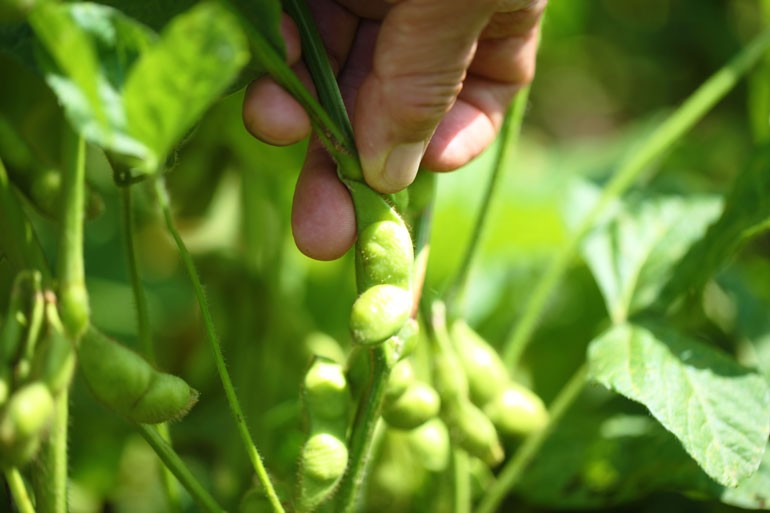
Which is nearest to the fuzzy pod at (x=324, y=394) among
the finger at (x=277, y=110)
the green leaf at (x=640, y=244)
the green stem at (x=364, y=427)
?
the green stem at (x=364, y=427)

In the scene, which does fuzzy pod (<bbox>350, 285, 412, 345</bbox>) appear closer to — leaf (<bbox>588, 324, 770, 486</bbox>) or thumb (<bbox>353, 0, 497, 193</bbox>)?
thumb (<bbox>353, 0, 497, 193</bbox>)

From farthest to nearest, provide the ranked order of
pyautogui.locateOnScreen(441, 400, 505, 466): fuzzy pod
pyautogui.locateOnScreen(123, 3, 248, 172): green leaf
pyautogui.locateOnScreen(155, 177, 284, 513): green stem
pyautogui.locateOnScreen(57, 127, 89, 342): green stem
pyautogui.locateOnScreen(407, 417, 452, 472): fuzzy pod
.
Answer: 1. pyautogui.locateOnScreen(407, 417, 452, 472): fuzzy pod
2. pyautogui.locateOnScreen(441, 400, 505, 466): fuzzy pod
3. pyautogui.locateOnScreen(155, 177, 284, 513): green stem
4. pyautogui.locateOnScreen(57, 127, 89, 342): green stem
5. pyautogui.locateOnScreen(123, 3, 248, 172): green leaf

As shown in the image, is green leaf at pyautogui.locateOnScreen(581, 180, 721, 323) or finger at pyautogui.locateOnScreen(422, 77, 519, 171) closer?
finger at pyautogui.locateOnScreen(422, 77, 519, 171)

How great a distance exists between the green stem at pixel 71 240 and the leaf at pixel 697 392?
574mm

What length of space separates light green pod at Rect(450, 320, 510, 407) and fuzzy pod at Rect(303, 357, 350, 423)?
0.25 meters

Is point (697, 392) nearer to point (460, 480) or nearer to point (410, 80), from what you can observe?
point (460, 480)

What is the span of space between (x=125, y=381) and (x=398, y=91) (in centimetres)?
34

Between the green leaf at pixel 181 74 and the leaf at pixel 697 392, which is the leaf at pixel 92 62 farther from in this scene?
the leaf at pixel 697 392

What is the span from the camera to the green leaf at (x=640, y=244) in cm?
126

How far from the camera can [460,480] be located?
111 centimetres

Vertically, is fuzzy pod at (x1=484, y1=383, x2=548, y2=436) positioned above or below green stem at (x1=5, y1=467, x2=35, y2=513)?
below

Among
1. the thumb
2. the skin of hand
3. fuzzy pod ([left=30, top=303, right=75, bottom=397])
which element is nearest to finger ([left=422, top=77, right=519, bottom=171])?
the skin of hand

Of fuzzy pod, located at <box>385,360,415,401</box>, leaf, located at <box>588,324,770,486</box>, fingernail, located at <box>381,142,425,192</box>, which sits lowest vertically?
leaf, located at <box>588,324,770,486</box>

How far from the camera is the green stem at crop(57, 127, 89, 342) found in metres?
0.71
